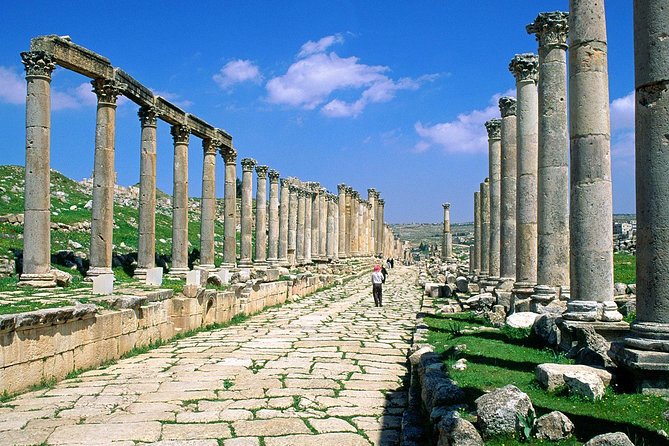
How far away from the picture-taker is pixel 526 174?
48.9 ft

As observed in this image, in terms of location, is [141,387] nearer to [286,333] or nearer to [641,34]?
[286,333]

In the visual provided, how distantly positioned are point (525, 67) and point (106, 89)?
434 inches

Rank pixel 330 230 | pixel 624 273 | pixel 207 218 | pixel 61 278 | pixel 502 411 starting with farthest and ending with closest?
1. pixel 330 230
2. pixel 207 218
3. pixel 624 273
4. pixel 61 278
5. pixel 502 411

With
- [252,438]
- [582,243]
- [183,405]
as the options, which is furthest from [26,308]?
[582,243]

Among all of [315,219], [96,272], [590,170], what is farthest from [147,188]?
[315,219]

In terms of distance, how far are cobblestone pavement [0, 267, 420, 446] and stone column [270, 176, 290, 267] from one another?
20.9 meters

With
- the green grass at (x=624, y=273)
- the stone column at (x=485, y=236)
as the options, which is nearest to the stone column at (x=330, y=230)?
the stone column at (x=485, y=236)

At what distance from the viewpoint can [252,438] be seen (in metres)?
6.03

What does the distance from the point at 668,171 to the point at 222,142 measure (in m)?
20.8

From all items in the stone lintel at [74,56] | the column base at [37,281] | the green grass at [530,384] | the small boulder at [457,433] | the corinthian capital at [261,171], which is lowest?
the green grass at [530,384]

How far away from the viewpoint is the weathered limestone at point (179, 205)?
69.7 ft

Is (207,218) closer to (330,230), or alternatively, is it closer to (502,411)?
(502,411)

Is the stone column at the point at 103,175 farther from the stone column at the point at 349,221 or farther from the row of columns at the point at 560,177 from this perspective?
the stone column at the point at 349,221

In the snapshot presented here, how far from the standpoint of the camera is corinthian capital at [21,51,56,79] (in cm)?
1433
